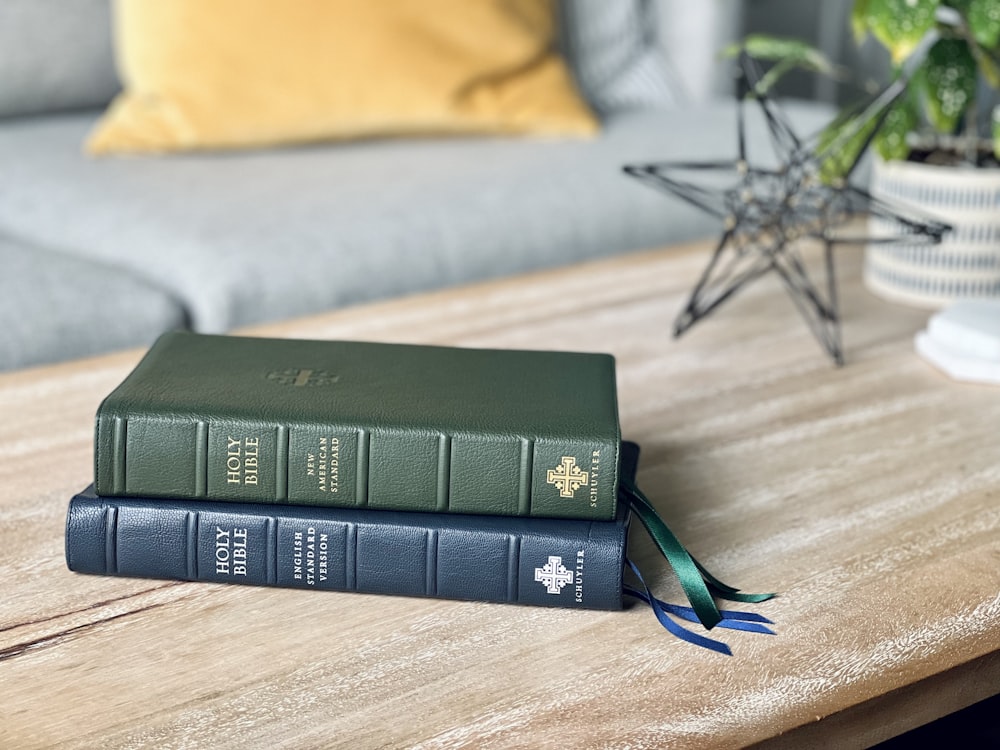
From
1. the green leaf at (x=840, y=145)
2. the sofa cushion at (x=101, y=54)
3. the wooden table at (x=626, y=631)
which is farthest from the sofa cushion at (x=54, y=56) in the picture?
the green leaf at (x=840, y=145)

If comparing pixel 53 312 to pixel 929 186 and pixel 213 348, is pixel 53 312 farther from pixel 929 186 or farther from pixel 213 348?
pixel 929 186

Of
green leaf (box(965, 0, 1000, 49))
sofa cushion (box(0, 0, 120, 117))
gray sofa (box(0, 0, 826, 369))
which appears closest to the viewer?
green leaf (box(965, 0, 1000, 49))

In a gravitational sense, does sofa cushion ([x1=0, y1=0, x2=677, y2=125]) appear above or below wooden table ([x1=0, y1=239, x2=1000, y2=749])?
above

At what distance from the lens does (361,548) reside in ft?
2.15

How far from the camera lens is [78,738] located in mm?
552

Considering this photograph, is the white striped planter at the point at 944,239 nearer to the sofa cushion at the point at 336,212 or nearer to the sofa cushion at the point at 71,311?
the sofa cushion at the point at 336,212

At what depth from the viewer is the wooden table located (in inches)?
22.4

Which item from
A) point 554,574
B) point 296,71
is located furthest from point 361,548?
point 296,71

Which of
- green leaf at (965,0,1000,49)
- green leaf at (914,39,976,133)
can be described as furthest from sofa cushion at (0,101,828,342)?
green leaf at (965,0,1000,49)

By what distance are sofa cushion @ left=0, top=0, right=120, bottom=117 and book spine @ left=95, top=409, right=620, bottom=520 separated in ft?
4.57

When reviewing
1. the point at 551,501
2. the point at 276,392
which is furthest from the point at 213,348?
the point at 551,501

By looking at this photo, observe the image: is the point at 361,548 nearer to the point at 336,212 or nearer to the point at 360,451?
the point at 360,451

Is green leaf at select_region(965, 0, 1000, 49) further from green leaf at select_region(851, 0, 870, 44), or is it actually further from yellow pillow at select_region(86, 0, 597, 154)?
yellow pillow at select_region(86, 0, 597, 154)

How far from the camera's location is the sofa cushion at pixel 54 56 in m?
1.82
